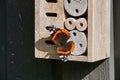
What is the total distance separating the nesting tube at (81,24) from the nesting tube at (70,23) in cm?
2

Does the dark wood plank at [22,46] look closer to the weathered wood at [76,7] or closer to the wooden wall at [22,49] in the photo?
the wooden wall at [22,49]

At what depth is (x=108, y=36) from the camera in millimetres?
2047

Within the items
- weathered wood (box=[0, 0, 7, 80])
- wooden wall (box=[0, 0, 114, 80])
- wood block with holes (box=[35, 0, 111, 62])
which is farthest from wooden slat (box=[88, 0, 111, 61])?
weathered wood (box=[0, 0, 7, 80])

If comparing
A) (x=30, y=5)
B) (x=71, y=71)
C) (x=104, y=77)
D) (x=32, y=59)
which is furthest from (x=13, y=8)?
(x=104, y=77)

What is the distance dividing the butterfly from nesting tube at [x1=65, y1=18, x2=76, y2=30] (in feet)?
0.11

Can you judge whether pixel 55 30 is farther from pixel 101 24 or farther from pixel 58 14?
pixel 101 24

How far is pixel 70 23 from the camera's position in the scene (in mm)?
1897

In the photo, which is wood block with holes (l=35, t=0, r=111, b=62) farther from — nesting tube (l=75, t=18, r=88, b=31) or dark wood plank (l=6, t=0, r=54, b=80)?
dark wood plank (l=6, t=0, r=54, b=80)

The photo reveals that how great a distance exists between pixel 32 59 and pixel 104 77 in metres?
0.46

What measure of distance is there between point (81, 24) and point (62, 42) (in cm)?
12

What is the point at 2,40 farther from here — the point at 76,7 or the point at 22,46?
the point at 76,7

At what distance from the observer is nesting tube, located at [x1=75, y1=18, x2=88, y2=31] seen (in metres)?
1.86

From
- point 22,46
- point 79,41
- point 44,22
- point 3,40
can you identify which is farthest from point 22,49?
point 79,41

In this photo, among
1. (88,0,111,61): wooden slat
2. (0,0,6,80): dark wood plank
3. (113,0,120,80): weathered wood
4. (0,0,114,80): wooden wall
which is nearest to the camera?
(88,0,111,61): wooden slat
